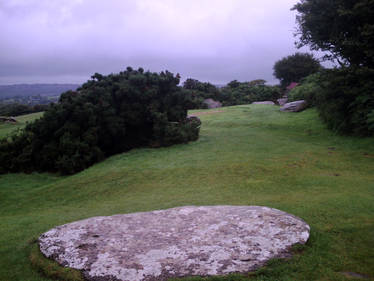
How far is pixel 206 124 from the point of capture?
23203mm

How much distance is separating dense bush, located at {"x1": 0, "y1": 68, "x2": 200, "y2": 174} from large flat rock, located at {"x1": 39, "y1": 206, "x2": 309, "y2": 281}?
10153mm

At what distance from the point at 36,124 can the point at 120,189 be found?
325 inches

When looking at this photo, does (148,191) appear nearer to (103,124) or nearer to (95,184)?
(95,184)

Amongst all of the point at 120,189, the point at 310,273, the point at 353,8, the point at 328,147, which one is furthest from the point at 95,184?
the point at 353,8

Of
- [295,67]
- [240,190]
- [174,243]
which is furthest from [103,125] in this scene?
[295,67]

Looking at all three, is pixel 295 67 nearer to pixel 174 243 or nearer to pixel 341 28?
pixel 341 28

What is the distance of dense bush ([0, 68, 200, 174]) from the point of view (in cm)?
1478

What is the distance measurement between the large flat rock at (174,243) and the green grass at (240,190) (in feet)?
0.74

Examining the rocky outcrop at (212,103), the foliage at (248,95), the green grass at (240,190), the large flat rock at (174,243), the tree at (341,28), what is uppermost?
the tree at (341,28)

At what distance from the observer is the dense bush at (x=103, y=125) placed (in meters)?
14.8

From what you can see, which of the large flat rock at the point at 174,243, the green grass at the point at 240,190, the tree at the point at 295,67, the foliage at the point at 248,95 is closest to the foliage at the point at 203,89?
the foliage at the point at 248,95

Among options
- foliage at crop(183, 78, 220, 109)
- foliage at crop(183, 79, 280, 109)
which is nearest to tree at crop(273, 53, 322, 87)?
foliage at crop(183, 79, 280, 109)

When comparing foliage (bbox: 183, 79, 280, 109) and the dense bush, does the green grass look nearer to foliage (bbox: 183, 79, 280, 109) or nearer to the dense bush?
the dense bush

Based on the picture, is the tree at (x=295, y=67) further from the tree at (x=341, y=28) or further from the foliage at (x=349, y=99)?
the foliage at (x=349, y=99)
